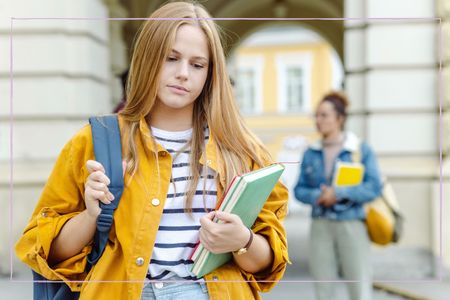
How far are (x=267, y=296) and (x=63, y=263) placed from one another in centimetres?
427

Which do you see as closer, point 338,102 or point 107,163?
point 107,163

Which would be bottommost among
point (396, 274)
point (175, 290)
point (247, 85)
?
point (396, 274)

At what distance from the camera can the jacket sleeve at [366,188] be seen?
12.3 feet

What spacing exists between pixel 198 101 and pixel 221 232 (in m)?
0.33

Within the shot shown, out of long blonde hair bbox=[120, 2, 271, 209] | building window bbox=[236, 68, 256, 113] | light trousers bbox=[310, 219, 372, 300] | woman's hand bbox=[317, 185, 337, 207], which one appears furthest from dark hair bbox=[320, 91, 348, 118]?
building window bbox=[236, 68, 256, 113]

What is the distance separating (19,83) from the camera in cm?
532

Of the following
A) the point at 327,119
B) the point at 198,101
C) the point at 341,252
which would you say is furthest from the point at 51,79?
the point at 198,101

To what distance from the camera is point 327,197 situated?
12.3ft

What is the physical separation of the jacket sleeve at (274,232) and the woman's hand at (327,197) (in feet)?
7.30

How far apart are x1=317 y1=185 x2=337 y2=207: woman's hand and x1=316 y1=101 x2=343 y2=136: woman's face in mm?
347

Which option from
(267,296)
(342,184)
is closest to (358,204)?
(342,184)

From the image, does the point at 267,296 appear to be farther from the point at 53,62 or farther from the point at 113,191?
the point at 113,191

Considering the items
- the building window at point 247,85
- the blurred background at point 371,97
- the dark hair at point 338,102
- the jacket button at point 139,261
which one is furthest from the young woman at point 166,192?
the building window at point 247,85

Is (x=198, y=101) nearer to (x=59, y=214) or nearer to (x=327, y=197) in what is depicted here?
(x=59, y=214)
